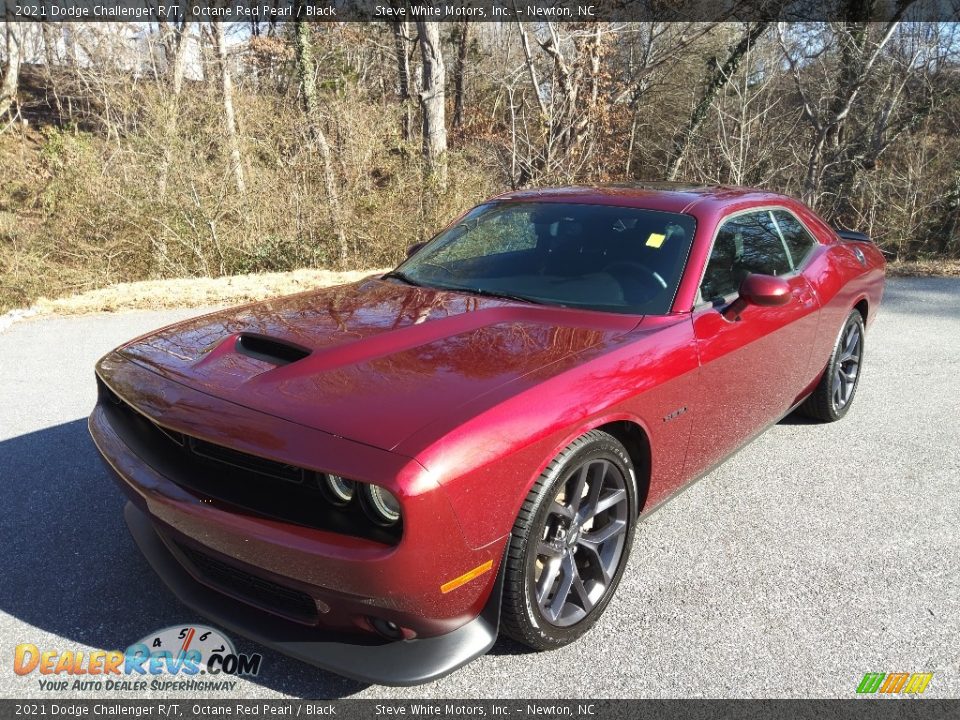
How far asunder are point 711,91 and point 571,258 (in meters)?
16.2

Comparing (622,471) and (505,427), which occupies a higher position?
(505,427)

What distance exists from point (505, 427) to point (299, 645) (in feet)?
2.93

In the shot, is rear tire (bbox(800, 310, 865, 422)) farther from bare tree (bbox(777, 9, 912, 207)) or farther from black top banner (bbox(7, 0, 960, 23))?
bare tree (bbox(777, 9, 912, 207))

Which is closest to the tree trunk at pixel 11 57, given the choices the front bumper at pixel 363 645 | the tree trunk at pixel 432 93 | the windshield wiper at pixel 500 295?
the tree trunk at pixel 432 93

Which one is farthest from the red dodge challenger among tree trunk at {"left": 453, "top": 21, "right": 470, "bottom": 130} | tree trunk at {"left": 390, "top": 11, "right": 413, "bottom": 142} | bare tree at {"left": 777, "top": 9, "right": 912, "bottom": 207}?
tree trunk at {"left": 453, "top": 21, "right": 470, "bottom": 130}

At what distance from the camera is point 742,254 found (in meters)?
3.62

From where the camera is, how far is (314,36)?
67.3 feet

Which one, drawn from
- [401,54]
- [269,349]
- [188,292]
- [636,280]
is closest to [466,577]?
[269,349]

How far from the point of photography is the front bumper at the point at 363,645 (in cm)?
206

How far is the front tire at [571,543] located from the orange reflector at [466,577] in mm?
99

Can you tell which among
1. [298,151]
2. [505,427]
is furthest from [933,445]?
[298,151]

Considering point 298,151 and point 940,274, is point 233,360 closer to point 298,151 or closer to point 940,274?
point 298,151

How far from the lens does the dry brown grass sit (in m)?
8.03

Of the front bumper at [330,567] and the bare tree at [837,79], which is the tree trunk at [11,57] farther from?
the front bumper at [330,567]
